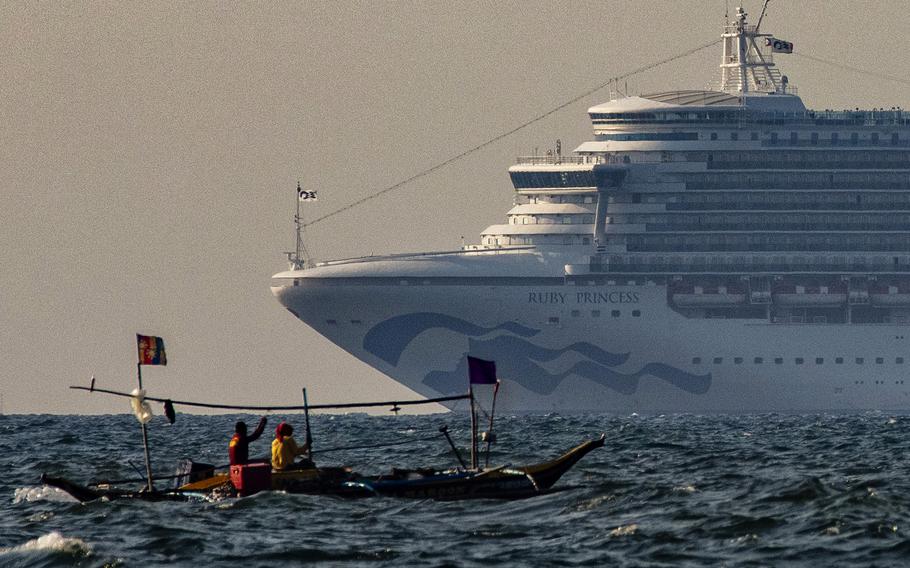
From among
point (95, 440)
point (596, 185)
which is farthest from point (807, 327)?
point (95, 440)

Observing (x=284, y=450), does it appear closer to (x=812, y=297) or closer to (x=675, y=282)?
(x=675, y=282)

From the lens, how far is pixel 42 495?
39.8m

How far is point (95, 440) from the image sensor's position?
6794 centimetres

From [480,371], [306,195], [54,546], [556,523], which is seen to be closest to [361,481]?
[480,371]

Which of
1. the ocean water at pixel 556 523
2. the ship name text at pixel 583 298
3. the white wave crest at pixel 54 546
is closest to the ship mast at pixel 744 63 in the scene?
the ship name text at pixel 583 298

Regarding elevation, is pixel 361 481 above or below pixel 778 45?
below

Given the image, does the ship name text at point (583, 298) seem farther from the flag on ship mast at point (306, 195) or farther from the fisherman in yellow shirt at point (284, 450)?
the fisherman in yellow shirt at point (284, 450)

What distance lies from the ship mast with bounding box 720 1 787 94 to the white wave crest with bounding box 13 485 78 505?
283 ft

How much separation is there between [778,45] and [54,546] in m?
98.8

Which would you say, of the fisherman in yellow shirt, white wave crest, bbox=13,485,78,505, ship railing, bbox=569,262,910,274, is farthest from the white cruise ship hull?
the fisherman in yellow shirt

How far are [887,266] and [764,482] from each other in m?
77.0

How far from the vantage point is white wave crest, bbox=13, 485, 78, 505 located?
39094 millimetres

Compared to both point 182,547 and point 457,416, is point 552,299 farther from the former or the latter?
point 182,547

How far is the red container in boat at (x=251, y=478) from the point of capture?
121 feet
